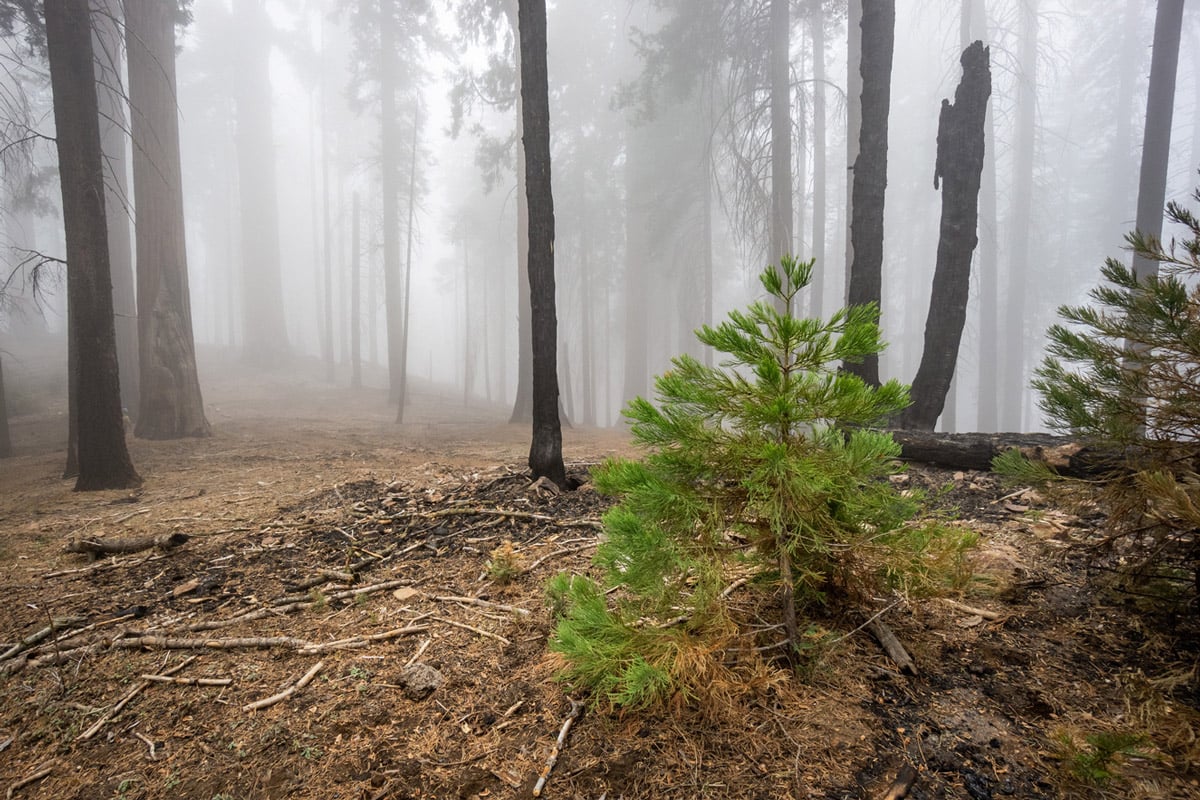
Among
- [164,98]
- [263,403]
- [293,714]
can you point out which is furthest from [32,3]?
[293,714]

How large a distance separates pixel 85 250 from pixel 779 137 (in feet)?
40.1

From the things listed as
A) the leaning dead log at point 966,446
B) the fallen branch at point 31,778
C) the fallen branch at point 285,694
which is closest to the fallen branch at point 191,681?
the fallen branch at point 285,694

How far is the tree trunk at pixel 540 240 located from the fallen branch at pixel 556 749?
308cm

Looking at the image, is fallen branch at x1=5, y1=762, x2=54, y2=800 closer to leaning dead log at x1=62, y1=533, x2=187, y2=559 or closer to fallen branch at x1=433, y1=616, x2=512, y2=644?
fallen branch at x1=433, y1=616, x2=512, y2=644

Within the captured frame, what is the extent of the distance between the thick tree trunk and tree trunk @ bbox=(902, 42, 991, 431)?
12.3m

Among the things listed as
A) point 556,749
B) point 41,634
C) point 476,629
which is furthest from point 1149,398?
point 41,634

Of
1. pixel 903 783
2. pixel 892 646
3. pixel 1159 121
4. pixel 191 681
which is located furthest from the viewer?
pixel 1159 121

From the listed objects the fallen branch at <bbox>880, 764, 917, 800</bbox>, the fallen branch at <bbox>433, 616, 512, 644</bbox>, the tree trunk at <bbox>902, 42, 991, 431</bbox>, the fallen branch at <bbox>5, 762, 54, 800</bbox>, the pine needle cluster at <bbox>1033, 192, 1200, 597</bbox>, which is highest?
the tree trunk at <bbox>902, 42, 991, 431</bbox>

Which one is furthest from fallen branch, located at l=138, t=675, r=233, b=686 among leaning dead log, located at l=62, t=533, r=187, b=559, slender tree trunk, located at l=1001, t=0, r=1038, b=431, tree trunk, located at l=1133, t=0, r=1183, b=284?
slender tree trunk, located at l=1001, t=0, r=1038, b=431

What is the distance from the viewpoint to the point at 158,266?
995 cm

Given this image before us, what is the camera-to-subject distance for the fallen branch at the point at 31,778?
1966mm

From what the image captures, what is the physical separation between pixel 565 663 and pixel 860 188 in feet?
22.7

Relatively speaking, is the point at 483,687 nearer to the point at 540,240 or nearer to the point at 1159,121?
the point at 540,240

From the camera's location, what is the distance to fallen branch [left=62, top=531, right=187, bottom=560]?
3965mm
